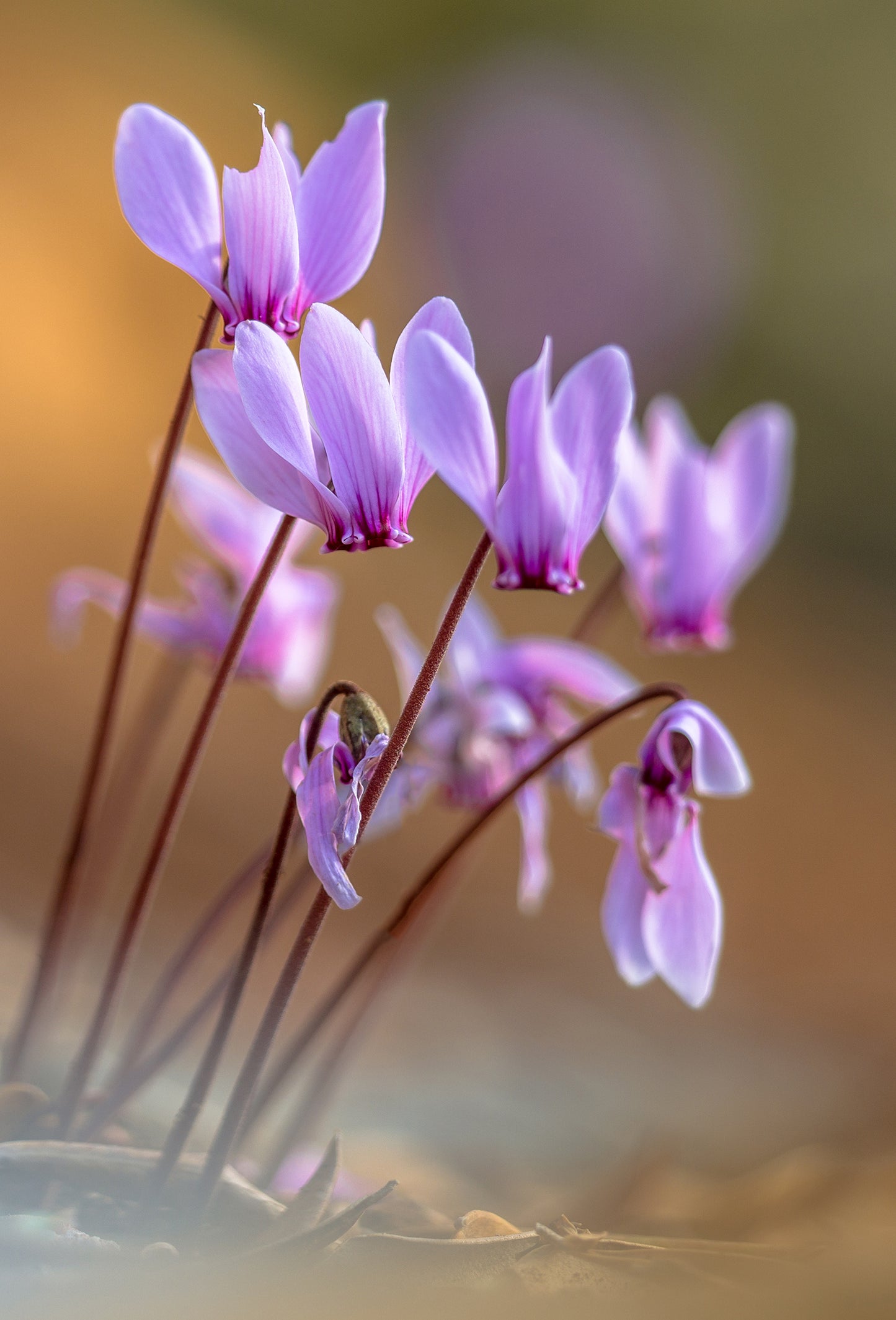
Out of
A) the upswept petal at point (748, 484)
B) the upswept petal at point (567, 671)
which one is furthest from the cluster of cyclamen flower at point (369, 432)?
the upswept petal at point (748, 484)

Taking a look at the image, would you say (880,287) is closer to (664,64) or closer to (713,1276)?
(664,64)

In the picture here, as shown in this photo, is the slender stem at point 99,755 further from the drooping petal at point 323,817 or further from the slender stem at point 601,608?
the slender stem at point 601,608

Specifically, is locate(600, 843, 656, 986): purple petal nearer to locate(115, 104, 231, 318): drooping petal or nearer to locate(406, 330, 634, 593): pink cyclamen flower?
locate(406, 330, 634, 593): pink cyclamen flower

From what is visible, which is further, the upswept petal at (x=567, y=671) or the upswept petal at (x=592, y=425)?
the upswept petal at (x=567, y=671)

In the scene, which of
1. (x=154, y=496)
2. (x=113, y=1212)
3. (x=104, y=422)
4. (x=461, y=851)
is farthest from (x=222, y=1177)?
(x=104, y=422)

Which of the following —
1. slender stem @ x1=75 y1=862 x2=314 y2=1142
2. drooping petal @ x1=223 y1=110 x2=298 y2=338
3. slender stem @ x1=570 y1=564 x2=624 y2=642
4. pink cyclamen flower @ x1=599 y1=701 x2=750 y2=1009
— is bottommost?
slender stem @ x1=75 y1=862 x2=314 y2=1142

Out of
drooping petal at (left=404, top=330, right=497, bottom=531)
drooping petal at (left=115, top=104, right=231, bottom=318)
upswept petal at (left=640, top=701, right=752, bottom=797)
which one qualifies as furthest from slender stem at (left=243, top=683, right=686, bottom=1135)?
drooping petal at (left=115, top=104, right=231, bottom=318)
